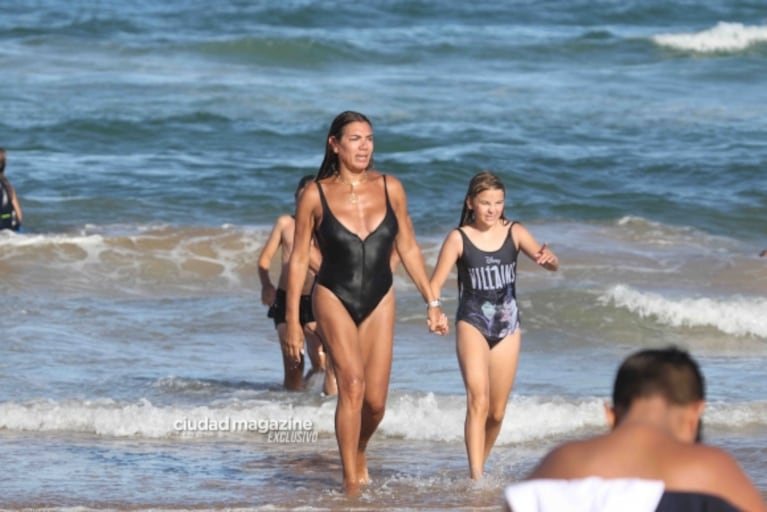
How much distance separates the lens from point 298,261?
23.7 feet

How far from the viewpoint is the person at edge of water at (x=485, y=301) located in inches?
298

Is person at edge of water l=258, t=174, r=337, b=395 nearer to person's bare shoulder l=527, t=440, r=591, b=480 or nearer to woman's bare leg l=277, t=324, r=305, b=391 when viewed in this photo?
woman's bare leg l=277, t=324, r=305, b=391

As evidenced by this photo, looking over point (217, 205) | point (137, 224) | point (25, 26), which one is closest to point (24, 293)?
point (137, 224)

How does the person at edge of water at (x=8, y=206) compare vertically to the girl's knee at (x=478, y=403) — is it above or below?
below

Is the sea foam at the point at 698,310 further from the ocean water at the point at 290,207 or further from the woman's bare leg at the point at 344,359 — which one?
the woman's bare leg at the point at 344,359

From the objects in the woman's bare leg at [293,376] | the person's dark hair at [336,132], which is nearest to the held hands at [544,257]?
the person's dark hair at [336,132]

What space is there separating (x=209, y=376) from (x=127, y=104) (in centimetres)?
1603

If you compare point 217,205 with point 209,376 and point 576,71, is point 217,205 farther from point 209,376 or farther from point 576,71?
point 576,71

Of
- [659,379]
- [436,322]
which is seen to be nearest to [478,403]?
[436,322]

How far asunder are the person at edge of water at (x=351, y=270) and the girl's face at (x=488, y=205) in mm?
540

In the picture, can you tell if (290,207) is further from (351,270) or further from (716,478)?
(716,478)

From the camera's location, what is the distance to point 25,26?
3462 cm

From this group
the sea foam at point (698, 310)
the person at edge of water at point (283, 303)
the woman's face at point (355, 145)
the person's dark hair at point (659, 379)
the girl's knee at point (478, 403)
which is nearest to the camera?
A: the person's dark hair at point (659, 379)

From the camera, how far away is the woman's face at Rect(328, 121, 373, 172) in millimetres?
7207
